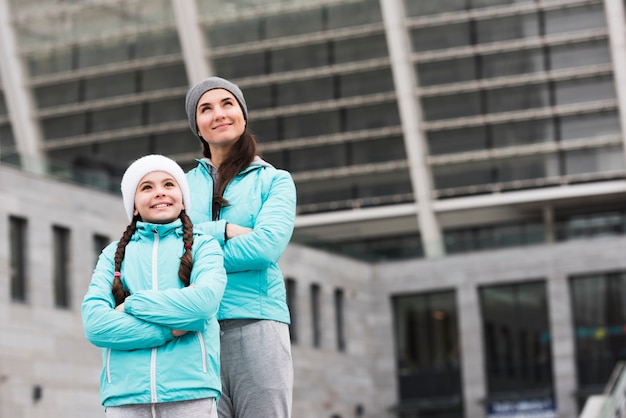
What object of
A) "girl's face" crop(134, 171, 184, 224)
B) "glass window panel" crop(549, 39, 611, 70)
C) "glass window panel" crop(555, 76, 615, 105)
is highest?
"glass window panel" crop(549, 39, 611, 70)

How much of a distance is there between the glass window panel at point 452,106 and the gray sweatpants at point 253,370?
49.6 metres

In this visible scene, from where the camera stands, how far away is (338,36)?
5525 centimetres

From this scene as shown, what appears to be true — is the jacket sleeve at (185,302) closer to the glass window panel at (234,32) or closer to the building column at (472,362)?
the building column at (472,362)

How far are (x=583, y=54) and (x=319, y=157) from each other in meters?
11.4

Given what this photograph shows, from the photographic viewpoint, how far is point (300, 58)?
56.4m

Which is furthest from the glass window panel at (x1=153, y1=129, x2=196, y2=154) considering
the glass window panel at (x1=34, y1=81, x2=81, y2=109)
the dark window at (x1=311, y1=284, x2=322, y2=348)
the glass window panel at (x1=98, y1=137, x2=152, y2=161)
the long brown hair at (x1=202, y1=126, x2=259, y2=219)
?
the long brown hair at (x1=202, y1=126, x2=259, y2=219)

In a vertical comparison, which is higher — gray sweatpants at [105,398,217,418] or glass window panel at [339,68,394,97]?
glass window panel at [339,68,394,97]

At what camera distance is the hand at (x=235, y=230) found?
569 cm

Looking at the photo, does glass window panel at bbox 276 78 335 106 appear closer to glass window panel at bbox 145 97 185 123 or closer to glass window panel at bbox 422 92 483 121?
glass window panel at bbox 422 92 483 121

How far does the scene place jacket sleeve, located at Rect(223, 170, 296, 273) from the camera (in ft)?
18.4

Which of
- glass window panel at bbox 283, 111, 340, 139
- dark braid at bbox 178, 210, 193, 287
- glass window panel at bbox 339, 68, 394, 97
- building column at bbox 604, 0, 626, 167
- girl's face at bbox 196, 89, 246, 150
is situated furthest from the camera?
glass window panel at bbox 283, 111, 340, 139

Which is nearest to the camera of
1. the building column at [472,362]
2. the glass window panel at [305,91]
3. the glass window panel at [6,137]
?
the building column at [472,362]

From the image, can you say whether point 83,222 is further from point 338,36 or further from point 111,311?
point 111,311

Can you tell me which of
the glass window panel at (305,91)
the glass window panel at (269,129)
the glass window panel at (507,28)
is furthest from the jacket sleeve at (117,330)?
the glass window panel at (269,129)
